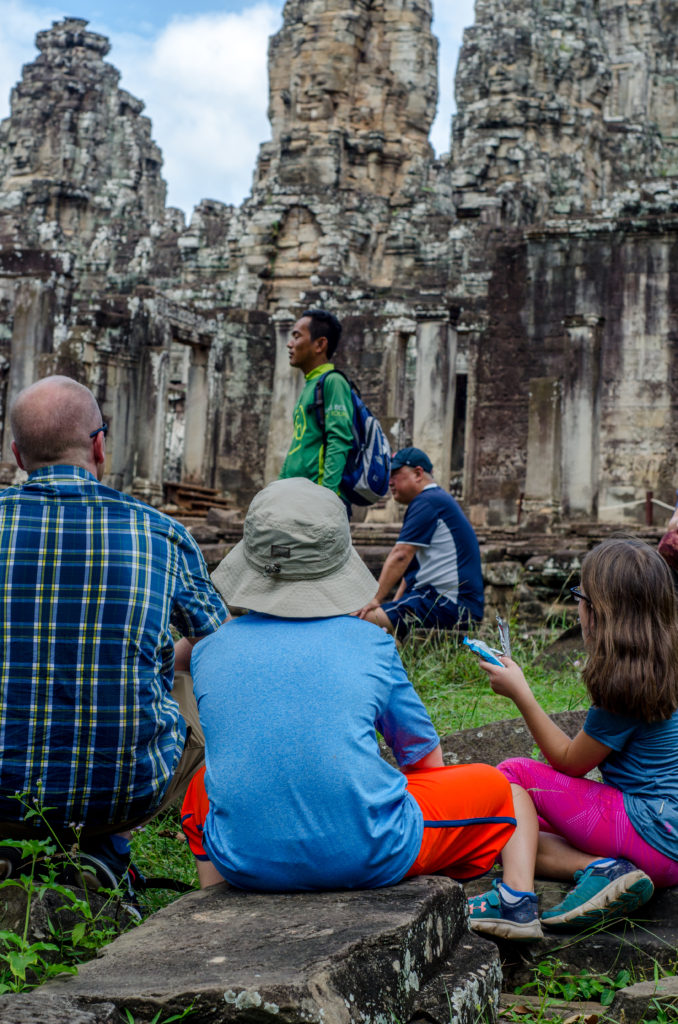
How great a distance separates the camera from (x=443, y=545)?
22.1 ft

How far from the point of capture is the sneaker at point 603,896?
10.2 feet

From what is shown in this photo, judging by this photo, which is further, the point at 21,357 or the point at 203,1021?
the point at 21,357

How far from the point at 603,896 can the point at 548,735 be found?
1.59 ft

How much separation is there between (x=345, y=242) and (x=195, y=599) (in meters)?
19.2

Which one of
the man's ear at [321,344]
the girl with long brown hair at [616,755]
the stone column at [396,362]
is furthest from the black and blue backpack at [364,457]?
the stone column at [396,362]

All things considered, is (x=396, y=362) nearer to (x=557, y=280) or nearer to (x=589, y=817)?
(x=557, y=280)

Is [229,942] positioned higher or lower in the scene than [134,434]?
lower

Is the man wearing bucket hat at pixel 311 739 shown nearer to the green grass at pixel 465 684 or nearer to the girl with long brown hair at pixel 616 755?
the girl with long brown hair at pixel 616 755

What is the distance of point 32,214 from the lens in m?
27.9

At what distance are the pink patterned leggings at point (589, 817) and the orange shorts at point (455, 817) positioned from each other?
10.0 inches

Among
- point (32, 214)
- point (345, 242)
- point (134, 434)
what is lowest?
point (134, 434)

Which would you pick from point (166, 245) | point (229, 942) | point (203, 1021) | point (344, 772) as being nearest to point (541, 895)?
point (344, 772)

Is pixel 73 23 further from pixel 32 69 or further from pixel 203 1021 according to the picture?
pixel 203 1021

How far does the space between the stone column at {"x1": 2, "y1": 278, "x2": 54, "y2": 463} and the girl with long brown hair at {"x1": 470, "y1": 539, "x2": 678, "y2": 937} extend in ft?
46.4
